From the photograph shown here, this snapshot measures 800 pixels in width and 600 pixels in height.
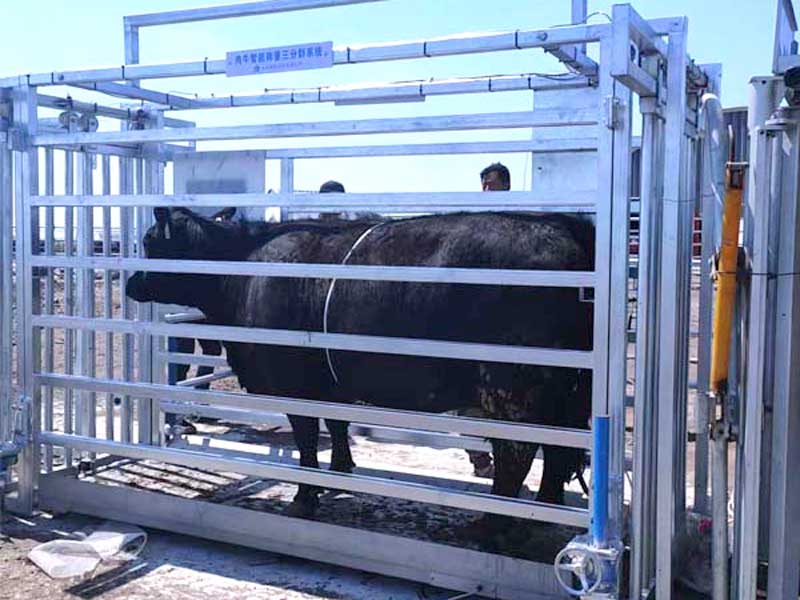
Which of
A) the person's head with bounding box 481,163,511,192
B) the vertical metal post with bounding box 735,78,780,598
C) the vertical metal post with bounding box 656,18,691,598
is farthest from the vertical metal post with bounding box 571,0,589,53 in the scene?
the person's head with bounding box 481,163,511,192

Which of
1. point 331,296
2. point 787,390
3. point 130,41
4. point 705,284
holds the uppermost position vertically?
point 130,41

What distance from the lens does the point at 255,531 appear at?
4.81 meters

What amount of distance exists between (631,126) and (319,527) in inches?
98.5

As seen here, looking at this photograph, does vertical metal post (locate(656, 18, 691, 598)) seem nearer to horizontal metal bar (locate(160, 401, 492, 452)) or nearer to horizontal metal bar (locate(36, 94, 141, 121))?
horizontal metal bar (locate(160, 401, 492, 452))

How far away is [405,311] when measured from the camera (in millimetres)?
4875

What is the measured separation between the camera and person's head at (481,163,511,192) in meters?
6.17

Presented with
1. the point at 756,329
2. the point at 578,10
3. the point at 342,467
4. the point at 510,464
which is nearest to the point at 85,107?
the point at 342,467

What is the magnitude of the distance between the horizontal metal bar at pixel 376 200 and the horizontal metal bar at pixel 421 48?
2.02ft

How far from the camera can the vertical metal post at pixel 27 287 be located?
5273 mm

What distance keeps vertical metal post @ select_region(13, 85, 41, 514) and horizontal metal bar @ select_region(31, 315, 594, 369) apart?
13 cm

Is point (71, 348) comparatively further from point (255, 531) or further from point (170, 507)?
point (255, 531)

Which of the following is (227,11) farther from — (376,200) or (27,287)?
(27,287)

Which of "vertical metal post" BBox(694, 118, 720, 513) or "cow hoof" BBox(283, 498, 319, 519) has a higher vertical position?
"vertical metal post" BBox(694, 118, 720, 513)

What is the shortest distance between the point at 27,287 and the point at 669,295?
3703 millimetres
